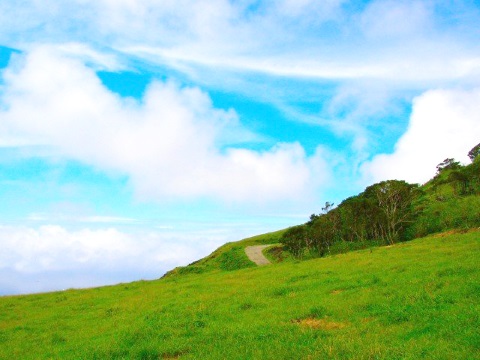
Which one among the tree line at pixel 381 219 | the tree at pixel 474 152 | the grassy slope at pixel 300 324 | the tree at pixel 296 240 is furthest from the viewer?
the tree at pixel 474 152

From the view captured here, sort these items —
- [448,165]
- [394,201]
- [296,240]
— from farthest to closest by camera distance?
1. [448,165]
2. [296,240]
3. [394,201]

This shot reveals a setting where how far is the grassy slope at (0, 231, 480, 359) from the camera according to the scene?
35.5ft

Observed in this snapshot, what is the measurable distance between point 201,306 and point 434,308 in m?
12.2

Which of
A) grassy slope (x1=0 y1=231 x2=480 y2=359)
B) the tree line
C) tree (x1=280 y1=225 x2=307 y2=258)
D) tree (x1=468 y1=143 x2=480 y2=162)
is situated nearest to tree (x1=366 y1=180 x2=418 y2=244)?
the tree line

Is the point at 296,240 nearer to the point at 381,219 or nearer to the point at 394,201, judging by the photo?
the point at 381,219

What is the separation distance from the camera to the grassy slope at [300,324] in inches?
426

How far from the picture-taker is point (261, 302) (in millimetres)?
20500

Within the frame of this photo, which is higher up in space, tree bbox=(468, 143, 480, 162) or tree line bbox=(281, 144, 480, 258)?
tree bbox=(468, 143, 480, 162)

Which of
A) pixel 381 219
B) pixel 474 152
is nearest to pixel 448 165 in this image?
pixel 474 152

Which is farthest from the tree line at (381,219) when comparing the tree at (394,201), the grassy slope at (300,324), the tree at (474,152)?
the tree at (474,152)

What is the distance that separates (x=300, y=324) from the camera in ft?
48.5

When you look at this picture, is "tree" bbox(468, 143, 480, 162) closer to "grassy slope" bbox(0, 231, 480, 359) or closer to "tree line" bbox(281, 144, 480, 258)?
"tree line" bbox(281, 144, 480, 258)

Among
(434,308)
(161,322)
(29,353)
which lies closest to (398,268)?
(434,308)

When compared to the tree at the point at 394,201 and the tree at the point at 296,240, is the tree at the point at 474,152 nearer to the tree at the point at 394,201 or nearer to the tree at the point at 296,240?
the tree at the point at 394,201
